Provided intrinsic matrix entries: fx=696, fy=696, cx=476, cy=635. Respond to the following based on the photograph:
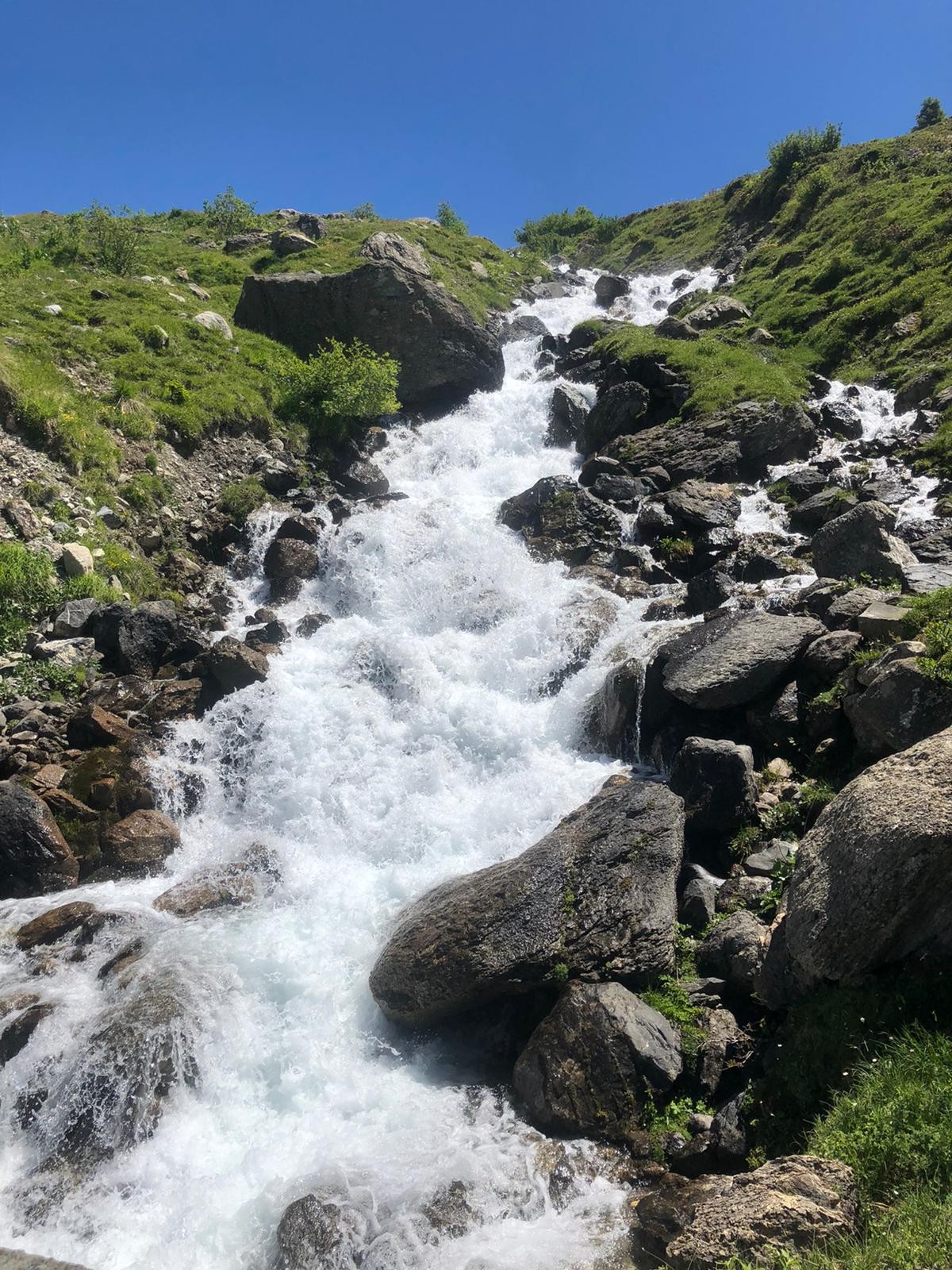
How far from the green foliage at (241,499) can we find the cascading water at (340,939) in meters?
1.42

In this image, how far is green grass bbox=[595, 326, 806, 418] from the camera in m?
30.5

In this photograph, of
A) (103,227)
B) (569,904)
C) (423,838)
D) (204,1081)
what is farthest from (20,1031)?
(103,227)

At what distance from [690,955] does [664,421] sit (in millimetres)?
26629

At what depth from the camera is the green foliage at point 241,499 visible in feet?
86.8

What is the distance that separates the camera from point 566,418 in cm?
3534

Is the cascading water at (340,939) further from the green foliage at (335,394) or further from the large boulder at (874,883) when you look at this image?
the green foliage at (335,394)

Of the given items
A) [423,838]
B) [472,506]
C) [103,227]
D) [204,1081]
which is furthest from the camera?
[103,227]

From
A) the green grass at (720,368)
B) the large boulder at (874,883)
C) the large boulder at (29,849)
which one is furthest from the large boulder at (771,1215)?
the green grass at (720,368)

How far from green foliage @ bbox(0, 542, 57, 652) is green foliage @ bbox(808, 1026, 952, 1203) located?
18.5 m

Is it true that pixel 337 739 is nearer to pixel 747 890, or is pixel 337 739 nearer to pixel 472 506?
pixel 747 890

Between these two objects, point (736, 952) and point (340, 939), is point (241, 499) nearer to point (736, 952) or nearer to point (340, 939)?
point (340, 939)

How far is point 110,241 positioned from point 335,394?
21.1 m

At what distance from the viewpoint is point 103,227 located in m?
42.0

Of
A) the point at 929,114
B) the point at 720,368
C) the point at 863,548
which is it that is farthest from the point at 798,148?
the point at 863,548
